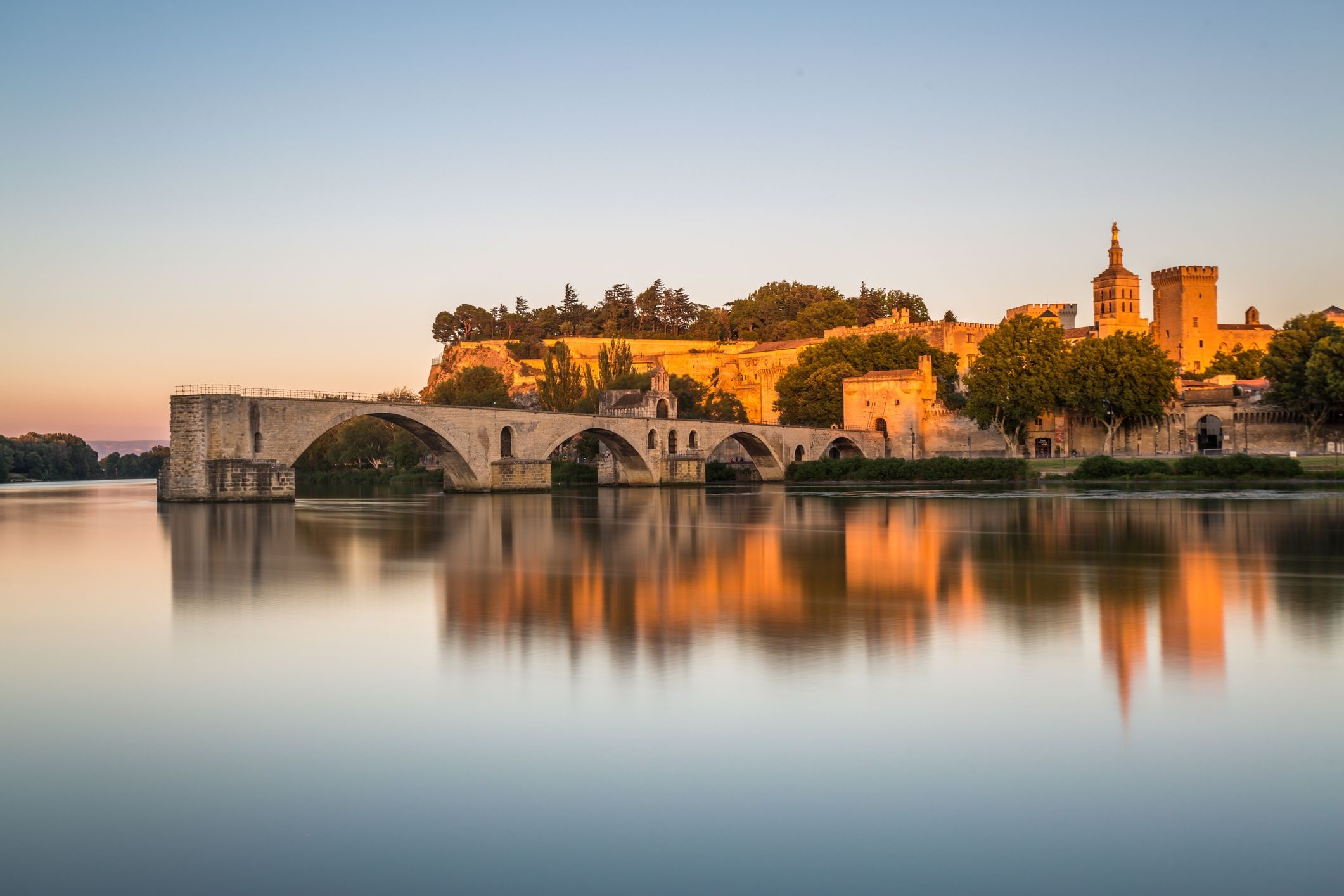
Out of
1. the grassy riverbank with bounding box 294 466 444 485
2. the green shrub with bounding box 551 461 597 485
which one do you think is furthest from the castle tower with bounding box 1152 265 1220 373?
the grassy riverbank with bounding box 294 466 444 485

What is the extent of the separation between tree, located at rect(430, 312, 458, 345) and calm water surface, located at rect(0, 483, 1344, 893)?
92.2 m

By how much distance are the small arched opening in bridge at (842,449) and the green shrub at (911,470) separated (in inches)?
218

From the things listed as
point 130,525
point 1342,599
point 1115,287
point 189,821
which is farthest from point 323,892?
point 1115,287

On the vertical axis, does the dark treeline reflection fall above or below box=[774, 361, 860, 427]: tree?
below

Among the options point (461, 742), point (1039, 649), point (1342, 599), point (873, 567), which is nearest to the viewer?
point (461, 742)

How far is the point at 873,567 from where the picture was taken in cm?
1565

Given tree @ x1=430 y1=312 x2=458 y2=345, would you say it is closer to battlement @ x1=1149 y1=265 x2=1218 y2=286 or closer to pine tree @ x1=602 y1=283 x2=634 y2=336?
pine tree @ x1=602 y1=283 x2=634 y2=336

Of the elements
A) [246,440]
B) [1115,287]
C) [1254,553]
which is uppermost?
[1115,287]

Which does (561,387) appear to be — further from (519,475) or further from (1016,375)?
(1016,375)

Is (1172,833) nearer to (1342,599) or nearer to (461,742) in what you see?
(461,742)

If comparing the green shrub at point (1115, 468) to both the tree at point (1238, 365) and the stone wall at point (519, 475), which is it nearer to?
the stone wall at point (519, 475)

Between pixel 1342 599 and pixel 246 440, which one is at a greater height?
pixel 246 440

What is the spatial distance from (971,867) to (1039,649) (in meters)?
4.87

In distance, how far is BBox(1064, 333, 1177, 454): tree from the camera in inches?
2077
